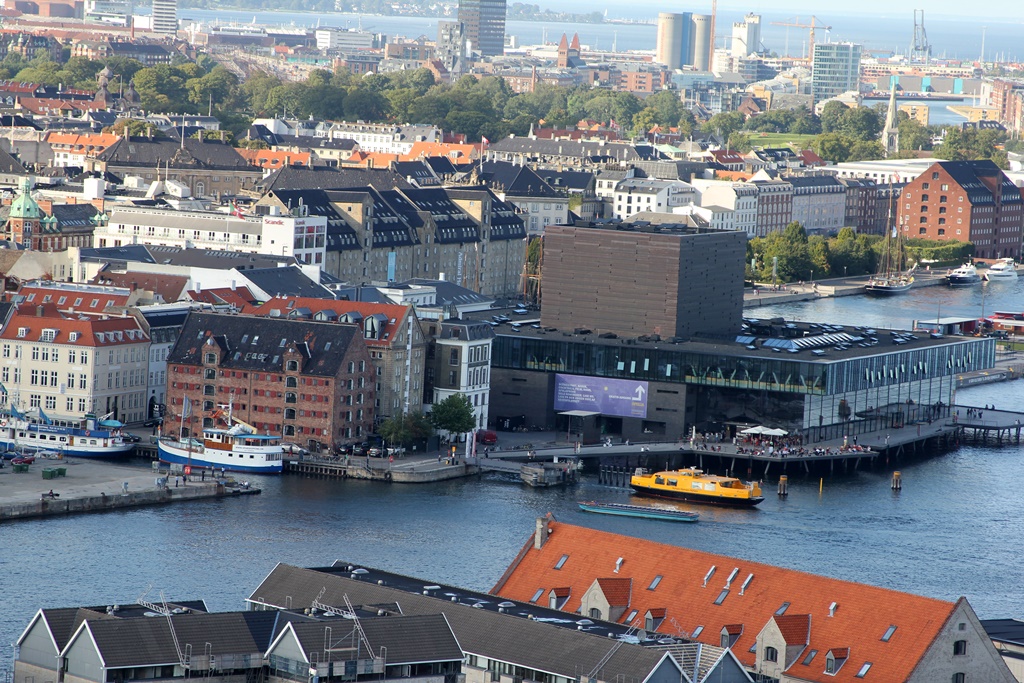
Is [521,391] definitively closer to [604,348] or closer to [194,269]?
[604,348]

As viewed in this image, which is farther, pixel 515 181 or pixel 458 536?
pixel 515 181

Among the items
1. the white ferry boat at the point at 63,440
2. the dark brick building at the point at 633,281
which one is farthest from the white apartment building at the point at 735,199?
the white ferry boat at the point at 63,440

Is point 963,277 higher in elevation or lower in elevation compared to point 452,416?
higher

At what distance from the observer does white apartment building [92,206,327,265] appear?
4210 inches

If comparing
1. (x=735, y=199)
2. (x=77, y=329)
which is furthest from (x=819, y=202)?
(x=77, y=329)

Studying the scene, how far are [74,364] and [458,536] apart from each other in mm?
19976

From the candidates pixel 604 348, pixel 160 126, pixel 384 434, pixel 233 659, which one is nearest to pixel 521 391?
pixel 604 348

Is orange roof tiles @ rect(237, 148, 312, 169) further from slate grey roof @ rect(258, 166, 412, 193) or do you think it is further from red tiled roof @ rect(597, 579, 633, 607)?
red tiled roof @ rect(597, 579, 633, 607)

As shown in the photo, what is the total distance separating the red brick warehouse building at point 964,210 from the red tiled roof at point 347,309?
90775 mm

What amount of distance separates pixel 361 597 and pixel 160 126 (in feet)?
429

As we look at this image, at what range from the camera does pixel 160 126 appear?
17550cm

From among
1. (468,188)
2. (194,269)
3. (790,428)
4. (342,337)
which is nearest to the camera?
(342,337)

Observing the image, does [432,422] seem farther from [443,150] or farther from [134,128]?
[443,150]

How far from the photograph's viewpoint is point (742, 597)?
49281 mm
